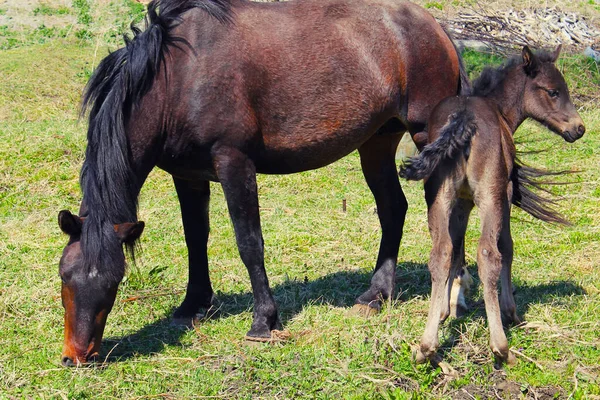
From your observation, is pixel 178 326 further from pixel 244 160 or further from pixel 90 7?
pixel 90 7

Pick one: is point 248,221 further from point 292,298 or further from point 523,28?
point 523,28

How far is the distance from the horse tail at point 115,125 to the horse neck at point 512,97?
2041mm

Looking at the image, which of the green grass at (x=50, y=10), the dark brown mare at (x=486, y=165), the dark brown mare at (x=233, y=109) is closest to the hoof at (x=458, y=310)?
the dark brown mare at (x=486, y=165)

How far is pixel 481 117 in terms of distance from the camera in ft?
16.2

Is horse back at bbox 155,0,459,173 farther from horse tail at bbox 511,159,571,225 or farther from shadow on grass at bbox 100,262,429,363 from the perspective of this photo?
shadow on grass at bbox 100,262,429,363

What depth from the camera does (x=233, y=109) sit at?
5051 mm

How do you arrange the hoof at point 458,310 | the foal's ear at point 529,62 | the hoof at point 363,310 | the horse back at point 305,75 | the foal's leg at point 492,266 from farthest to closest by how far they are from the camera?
the hoof at point 363,310
the hoof at point 458,310
the foal's ear at point 529,62
the horse back at point 305,75
the foal's leg at point 492,266

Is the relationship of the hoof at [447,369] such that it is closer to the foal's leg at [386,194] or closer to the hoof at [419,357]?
the hoof at [419,357]

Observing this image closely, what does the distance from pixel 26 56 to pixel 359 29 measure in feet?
30.2

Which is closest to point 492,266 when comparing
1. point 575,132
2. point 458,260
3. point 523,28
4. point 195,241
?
point 458,260

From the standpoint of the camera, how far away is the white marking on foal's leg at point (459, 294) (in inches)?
221

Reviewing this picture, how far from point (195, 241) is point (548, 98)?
2.81 m

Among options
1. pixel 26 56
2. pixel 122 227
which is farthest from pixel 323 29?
pixel 26 56

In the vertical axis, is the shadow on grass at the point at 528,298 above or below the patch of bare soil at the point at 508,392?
below
